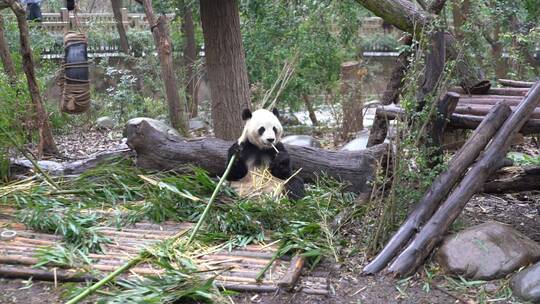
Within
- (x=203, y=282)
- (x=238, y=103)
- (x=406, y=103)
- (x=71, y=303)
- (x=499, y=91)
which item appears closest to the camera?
(x=71, y=303)

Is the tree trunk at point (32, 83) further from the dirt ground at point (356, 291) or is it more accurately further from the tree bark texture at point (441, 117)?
the tree bark texture at point (441, 117)

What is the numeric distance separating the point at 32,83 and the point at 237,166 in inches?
122

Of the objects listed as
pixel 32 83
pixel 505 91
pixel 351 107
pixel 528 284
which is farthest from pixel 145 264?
pixel 351 107

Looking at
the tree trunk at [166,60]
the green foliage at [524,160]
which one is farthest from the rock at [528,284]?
the tree trunk at [166,60]

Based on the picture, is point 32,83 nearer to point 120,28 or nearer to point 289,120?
point 289,120

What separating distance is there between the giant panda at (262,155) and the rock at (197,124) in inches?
203

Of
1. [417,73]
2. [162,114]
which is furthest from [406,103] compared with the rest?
[162,114]

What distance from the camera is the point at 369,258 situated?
Result: 4316mm

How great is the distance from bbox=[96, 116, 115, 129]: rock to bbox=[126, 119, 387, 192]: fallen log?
5.35 meters

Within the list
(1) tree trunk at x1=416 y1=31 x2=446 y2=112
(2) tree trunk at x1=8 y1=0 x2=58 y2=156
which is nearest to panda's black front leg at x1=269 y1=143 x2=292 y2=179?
(1) tree trunk at x1=416 y1=31 x2=446 y2=112

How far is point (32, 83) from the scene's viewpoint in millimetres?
7387

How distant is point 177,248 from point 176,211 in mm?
916

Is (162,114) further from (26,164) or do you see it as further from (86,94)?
(26,164)

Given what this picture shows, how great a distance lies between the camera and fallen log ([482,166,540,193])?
5.49 meters
